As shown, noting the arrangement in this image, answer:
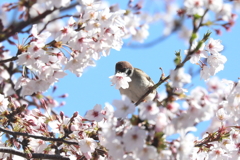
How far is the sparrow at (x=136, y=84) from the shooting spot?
17.6 ft

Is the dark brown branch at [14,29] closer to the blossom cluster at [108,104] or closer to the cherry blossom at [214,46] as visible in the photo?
the blossom cluster at [108,104]

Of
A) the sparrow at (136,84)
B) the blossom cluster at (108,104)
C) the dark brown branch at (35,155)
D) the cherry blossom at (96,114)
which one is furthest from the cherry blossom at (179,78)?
the sparrow at (136,84)

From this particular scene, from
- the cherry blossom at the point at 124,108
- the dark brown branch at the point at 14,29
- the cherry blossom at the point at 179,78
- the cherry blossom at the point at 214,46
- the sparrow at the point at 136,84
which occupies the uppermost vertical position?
the sparrow at the point at 136,84

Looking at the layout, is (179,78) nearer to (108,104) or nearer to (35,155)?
(108,104)

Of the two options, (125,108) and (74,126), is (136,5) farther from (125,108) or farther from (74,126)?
(125,108)

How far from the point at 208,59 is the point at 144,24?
309cm

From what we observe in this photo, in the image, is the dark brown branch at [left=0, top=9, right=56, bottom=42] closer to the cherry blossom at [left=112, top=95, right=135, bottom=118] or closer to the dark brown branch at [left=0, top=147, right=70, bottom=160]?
the cherry blossom at [left=112, top=95, right=135, bottom=118]

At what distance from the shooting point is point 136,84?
5.41 meters

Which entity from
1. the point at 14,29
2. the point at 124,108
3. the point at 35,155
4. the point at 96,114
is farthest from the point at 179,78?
the point at 35,155

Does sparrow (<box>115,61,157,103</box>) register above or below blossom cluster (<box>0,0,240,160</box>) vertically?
above

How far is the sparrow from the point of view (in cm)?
536

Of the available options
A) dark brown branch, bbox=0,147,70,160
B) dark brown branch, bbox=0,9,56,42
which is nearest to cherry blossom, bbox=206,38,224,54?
dark brown branch, bbox=0,9,56,42

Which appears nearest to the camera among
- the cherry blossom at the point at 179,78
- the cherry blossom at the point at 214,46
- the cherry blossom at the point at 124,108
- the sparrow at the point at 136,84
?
the cherry blossom at the point at 179,78

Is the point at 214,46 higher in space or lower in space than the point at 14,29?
higher
